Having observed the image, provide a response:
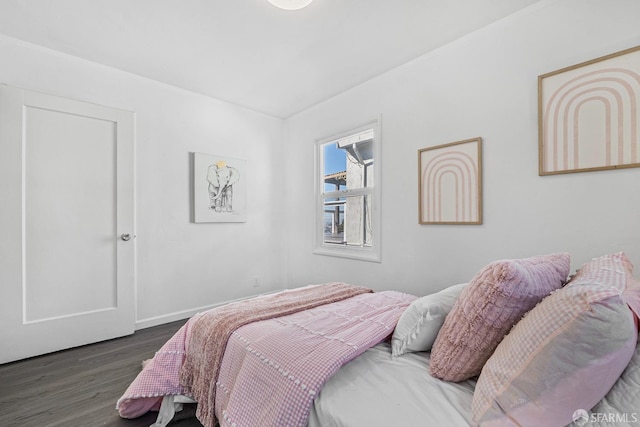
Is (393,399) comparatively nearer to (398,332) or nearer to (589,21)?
(398,332)

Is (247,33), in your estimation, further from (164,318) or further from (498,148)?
(164,318)

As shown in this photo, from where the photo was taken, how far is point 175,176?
10.6 feet

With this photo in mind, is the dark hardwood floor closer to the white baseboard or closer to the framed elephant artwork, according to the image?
the white baseboard

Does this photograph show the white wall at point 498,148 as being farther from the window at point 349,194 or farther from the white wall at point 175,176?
the white wall at point 175,176

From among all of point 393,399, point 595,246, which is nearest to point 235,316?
point 393,399

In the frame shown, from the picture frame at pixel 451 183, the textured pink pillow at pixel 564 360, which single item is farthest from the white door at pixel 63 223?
the textured pink pillow at pixel 564 360

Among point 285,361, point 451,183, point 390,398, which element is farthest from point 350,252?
point 390,398

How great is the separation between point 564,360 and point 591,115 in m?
1.82

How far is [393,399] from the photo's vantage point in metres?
0.97

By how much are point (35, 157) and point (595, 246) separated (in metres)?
4.16

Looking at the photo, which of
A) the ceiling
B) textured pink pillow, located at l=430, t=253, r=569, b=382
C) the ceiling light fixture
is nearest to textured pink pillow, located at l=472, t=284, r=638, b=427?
textured pink pillow, located at l=430, t=253, r=569, b=382

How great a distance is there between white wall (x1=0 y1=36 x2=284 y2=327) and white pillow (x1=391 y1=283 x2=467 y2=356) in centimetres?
271

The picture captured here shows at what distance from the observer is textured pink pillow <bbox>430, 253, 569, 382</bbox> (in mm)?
926

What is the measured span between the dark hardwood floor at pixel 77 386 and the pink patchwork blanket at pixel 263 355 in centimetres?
20
